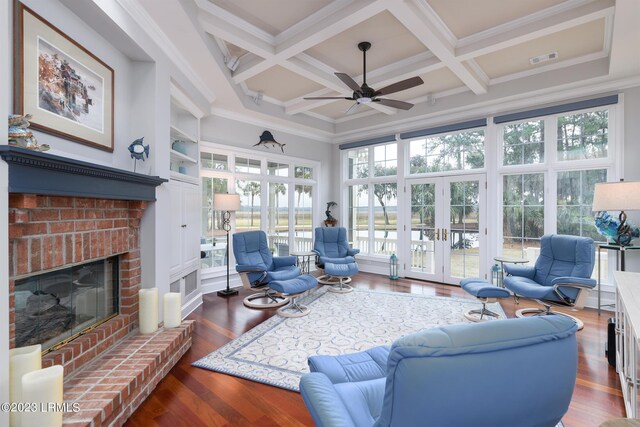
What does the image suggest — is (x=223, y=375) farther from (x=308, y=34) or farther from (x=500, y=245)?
(x=500, y=245)

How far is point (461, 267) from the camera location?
5.22 m

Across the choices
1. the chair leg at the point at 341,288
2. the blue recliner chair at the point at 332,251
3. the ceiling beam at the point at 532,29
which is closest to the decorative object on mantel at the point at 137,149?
the blue recliner chair at the point at 332,251

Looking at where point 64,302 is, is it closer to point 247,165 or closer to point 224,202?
point 224,202

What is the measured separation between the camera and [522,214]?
15.3 ft

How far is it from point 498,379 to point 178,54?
3717 mm

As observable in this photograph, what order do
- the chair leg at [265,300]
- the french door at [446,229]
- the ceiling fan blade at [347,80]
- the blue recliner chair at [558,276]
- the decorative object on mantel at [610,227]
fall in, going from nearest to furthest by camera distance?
the ceiling fan blade at [347,80]
the blue recliner chair at [558,276]
the decorative object on mantel at [610,227]
the chair leg at [265,300]
the french door at [446,229]

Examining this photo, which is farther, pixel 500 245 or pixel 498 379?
pixel 500 245

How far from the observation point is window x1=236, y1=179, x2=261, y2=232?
522cm

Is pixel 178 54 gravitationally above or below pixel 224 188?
above

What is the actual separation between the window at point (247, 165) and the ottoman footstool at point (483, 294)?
3746 millimetres

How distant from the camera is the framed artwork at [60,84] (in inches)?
68.2

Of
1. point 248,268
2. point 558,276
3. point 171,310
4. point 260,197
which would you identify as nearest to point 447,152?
point 558,276

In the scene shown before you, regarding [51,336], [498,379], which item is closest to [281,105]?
[51,336]

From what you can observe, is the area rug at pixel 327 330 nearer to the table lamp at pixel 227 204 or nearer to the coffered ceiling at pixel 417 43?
the table lamp at pixel 227 204
